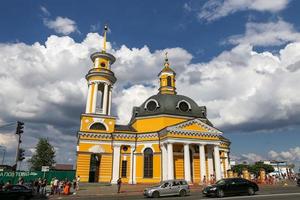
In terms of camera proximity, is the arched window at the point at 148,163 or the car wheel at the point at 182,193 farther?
the arched window at the point at 148,163

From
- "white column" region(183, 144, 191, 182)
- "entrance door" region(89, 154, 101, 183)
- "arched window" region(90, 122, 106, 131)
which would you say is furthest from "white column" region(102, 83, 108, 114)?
"white column" region(183, 144, 191, 182)

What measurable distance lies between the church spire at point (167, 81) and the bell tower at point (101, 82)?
10308 millimetres

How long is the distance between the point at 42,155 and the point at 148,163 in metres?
36.5

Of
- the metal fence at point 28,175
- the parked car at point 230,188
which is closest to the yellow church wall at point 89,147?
the metal fence at point 28,175

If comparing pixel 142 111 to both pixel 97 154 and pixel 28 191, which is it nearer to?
pixel 97 154

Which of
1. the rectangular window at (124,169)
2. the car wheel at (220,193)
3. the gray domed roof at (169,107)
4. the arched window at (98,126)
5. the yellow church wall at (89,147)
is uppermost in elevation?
the gray domed roof at (169,107)

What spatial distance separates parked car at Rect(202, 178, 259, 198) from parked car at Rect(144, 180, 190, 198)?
3.22 meters

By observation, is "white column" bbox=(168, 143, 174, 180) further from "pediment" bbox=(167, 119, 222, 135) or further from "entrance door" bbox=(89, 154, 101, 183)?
"entrance door" bbox=(89, 154, 101, 183)

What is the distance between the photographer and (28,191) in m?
21.5

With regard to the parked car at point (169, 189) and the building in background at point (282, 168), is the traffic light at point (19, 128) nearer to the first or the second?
the parked car at point (169, 189)

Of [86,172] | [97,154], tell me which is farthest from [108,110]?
[86,172]

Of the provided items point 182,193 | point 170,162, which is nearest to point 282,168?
point 170,162

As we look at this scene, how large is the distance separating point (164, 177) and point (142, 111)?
11.5 metres

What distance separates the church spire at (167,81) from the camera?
158 ft
